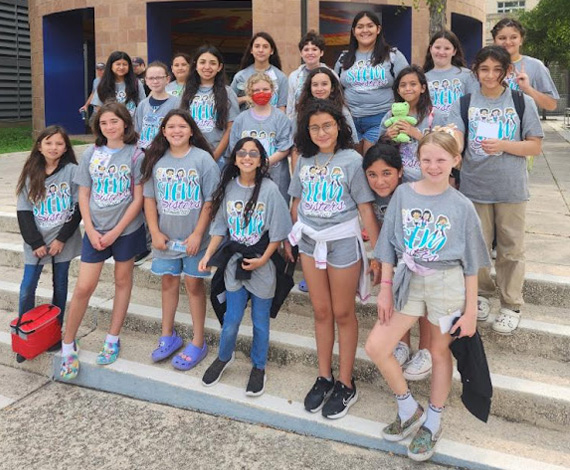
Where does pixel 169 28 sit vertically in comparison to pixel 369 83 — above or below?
above

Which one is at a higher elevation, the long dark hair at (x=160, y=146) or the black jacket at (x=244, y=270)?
the long dark hair at (x=160, y=146)

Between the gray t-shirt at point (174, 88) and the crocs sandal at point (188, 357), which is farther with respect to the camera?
the gray t-shirt at point (174, 88)

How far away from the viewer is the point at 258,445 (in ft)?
10.4

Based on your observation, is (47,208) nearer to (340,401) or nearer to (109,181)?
(109,181)

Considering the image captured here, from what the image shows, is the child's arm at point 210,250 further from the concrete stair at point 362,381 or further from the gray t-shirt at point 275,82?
the gray t-shirt at point 275,82

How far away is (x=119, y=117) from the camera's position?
392cm

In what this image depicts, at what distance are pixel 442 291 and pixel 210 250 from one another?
1.50 m

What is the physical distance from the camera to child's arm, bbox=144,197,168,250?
3768mm

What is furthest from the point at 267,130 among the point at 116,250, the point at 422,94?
the point at 116,250

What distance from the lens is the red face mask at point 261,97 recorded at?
4.00 meters

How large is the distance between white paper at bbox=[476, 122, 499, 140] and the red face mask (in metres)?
1.48

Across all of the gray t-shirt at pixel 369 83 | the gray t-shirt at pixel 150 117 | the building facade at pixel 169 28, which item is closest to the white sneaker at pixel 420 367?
the gray t-shirt at pixel 369 83

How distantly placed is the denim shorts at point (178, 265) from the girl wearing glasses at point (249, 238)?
19 centimetres

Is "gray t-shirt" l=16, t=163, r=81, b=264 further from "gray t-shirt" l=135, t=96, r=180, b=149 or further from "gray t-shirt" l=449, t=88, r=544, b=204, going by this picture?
"gray t-shirt" l=449, t=88, r=544, b=204
